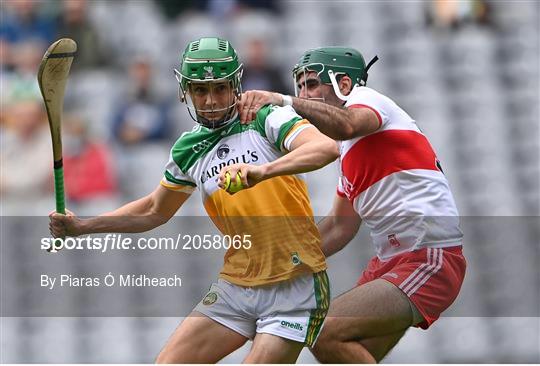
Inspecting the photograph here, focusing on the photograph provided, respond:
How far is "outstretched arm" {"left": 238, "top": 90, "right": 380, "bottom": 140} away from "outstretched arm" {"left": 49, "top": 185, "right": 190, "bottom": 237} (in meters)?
0.55

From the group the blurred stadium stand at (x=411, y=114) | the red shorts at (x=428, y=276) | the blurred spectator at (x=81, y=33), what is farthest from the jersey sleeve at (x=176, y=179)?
the blurred spectator at (x=81, y=33)

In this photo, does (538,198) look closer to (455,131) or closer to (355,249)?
(455,131)

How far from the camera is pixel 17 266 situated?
21.8ft

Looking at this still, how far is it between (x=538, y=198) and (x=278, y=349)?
314cm

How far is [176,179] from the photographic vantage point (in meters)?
4.89

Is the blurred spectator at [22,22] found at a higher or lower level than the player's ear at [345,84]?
lower

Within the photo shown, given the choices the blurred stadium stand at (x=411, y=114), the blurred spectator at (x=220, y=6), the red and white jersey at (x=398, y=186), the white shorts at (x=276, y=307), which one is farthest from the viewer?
the blurred spectator at (x=220, y=6)

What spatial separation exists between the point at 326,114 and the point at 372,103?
0.93ft

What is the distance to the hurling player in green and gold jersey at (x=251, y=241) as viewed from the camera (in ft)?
15.0

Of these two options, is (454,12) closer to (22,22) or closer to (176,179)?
(22,22)

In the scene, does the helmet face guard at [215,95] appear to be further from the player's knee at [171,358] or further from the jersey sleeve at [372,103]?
the player's knee at [171,358]

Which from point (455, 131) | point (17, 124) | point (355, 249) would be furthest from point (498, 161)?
point (17, 124)

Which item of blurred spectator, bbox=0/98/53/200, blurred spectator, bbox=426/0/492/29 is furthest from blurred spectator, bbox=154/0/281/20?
blurred spectator, bbox=0/98/53/200

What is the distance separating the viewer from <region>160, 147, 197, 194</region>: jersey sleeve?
15.9ft
